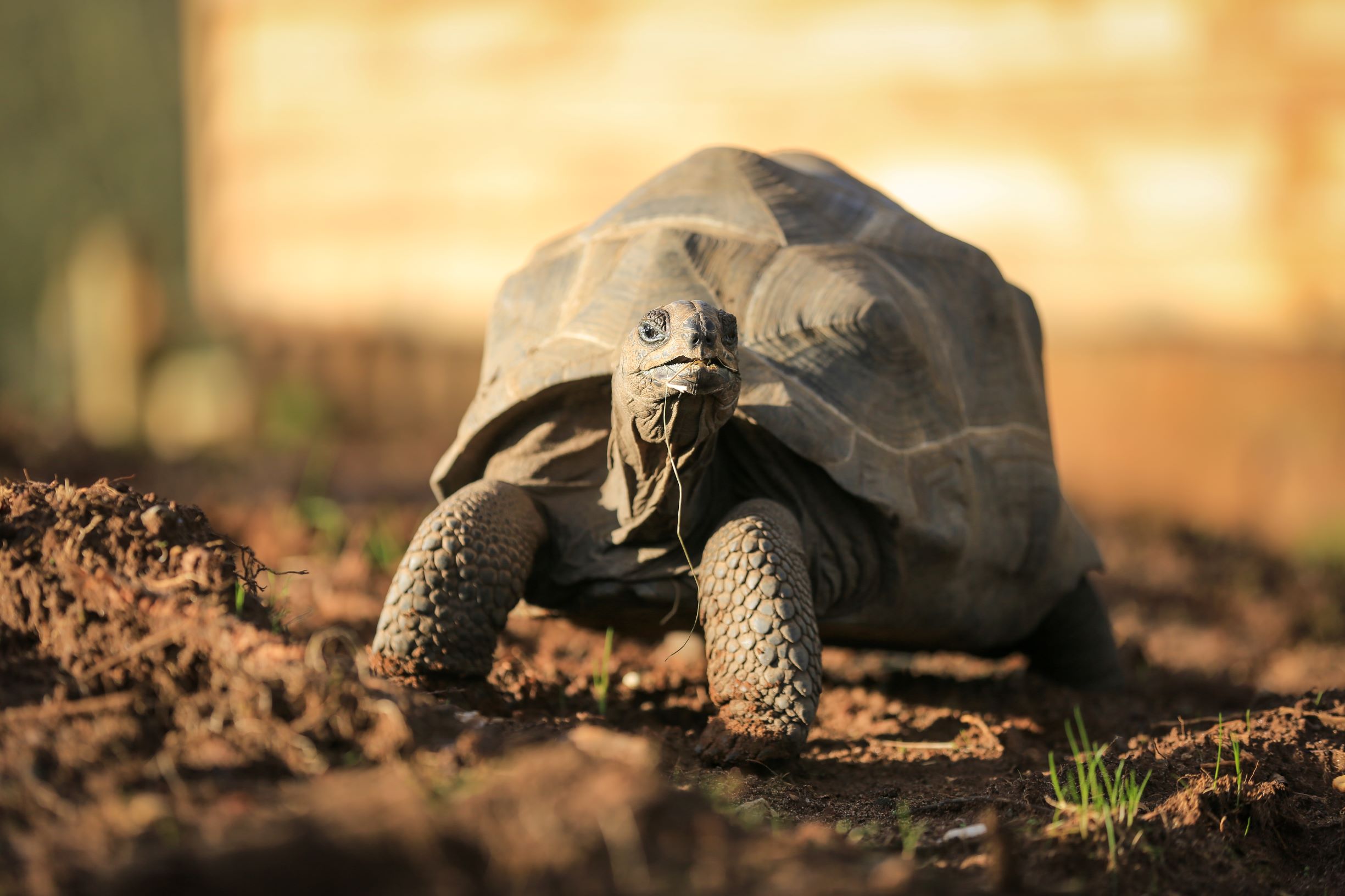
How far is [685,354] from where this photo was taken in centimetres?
268

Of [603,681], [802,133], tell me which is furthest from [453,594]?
[802,133]

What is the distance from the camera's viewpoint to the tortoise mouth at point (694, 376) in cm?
269

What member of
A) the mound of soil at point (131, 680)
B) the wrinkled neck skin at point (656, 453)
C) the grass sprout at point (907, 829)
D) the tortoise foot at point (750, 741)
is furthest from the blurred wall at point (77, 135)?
the grass sprout at point (907, 829)

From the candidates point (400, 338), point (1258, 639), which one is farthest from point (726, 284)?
point (400, 338)

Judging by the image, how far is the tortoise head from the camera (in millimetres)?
2689

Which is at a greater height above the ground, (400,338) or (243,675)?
(400,338)

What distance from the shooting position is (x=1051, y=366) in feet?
26.1

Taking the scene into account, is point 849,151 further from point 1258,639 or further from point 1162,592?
point 1258,639

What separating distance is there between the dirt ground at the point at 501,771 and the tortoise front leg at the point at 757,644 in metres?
0.10

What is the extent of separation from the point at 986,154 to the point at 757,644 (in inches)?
224

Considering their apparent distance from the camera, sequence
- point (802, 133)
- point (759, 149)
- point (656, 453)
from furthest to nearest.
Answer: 1. point (759, 149)
2. point (802, 133)
3. point (656, 453)

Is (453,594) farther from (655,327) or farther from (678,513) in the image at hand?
(655,327)

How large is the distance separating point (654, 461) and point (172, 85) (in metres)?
22.4

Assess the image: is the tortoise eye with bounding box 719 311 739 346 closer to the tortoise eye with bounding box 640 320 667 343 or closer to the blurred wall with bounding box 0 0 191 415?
the tortoise eye with bounding box 640 320 667 343
